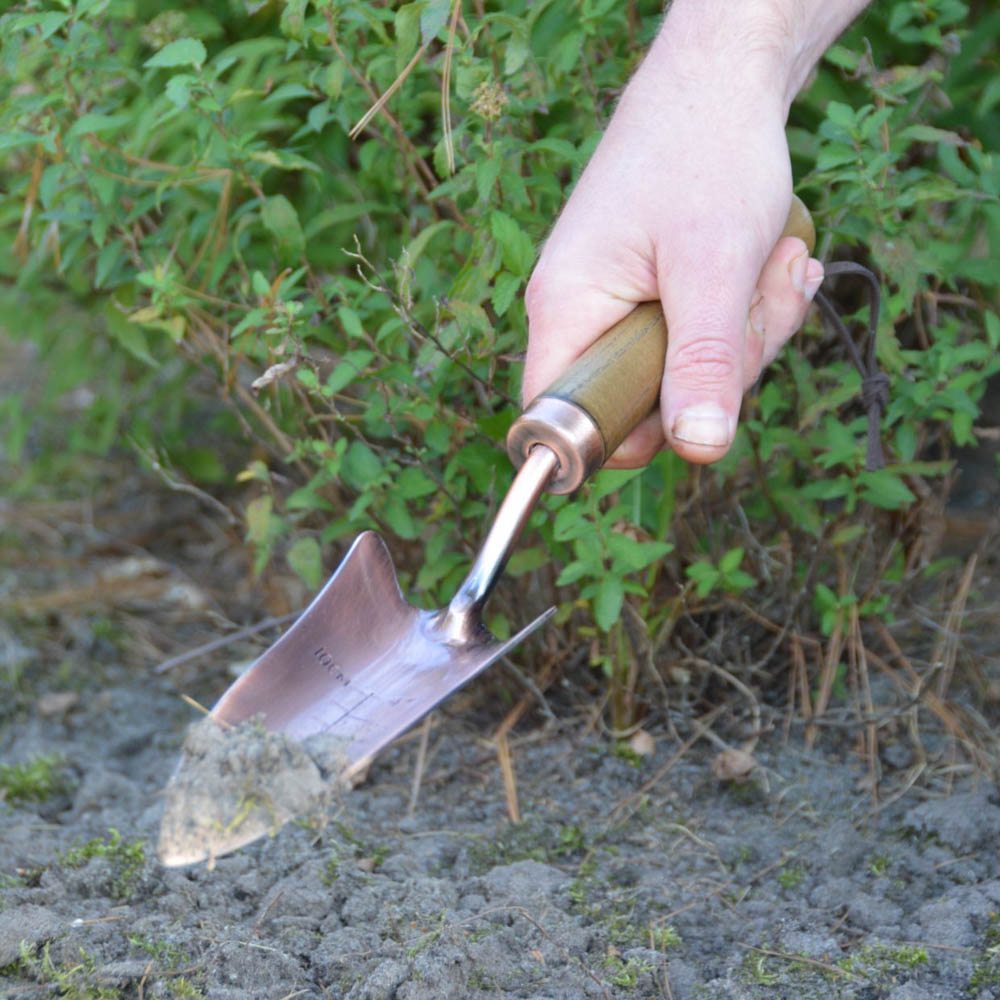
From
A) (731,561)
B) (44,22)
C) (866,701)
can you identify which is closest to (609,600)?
(731,561)

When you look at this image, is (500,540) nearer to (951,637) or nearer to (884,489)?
(884,489)

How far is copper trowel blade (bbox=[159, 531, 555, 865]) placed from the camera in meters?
1.74

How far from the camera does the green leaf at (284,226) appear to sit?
196 centimetres

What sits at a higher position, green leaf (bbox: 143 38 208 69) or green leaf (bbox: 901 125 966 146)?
green leaf (bbox: 143 38 208 69)

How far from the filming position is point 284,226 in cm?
197

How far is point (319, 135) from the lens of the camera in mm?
2270

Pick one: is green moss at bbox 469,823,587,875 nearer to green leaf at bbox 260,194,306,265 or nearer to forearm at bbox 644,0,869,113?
green leaf at bbox 260,194,306,265

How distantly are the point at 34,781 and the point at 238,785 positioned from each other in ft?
1.95

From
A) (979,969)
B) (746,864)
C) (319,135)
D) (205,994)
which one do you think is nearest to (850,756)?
(746,864)

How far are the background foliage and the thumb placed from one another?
13.3 inches

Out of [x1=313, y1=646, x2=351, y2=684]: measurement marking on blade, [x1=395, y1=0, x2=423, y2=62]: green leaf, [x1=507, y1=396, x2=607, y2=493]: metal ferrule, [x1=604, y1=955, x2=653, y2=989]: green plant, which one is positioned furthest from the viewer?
[x1=313, y1=646, x2=351, y2=684]: measurement marking on blade

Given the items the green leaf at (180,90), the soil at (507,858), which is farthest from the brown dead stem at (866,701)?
the green leaf at (180,90)

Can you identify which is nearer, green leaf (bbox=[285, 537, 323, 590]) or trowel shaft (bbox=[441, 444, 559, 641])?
trowel shaft (bbox=[441, 444, 559, 641])

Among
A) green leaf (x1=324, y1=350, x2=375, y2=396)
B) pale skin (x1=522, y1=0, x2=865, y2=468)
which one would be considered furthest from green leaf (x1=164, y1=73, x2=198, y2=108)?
pale skin (x1=522, y1=0, x2=865, y2=468)
